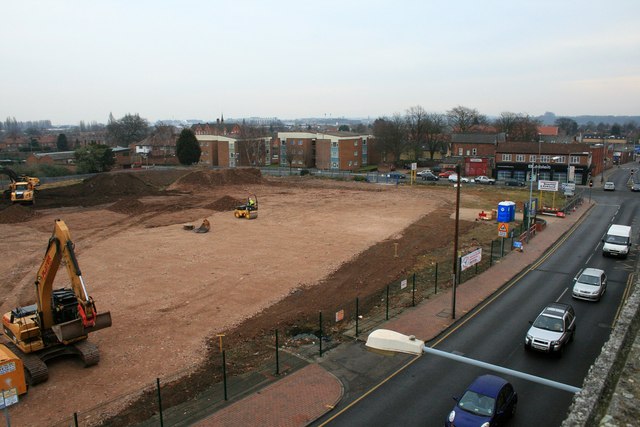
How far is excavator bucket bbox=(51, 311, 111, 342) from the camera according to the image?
19.0 metres

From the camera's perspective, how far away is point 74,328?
1936 cm

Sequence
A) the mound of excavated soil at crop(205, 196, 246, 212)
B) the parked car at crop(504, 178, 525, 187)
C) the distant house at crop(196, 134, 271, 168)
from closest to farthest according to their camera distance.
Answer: the mound of excavated soil at crop(205, 196, 246, 212)
the parked car at crop(504, 178, 525, 187)
the distant house at crop(196, 134, 271, 168)

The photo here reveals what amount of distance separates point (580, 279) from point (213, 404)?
22.2m

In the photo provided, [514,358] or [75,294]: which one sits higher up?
[75,294]

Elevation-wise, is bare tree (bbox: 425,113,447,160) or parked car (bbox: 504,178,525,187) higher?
bare tree (bbox: 425,113,447,160)

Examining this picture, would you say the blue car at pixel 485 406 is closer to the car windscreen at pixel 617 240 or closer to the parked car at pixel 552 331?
the parked car at pixel 552 331

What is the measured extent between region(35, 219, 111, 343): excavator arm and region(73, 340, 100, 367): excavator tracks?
0.58 m

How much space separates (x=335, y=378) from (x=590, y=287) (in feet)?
56.4

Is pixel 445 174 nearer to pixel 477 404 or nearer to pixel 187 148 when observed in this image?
pixel 187 148

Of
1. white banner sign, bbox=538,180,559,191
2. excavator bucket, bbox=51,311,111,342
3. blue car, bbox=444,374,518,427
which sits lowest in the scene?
blue car, bbox=444,374,518,427

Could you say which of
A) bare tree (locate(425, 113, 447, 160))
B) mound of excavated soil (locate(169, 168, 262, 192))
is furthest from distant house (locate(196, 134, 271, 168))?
bare tree (locate(425, 113, 447, 160))

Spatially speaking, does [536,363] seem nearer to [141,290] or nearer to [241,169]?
[141,290]

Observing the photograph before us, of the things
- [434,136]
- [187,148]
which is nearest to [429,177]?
[434,136]

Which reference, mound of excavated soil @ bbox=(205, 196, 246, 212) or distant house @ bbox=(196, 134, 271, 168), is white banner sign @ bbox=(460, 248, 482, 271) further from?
distant house @ bbox=(196, 134, 271, 168)
